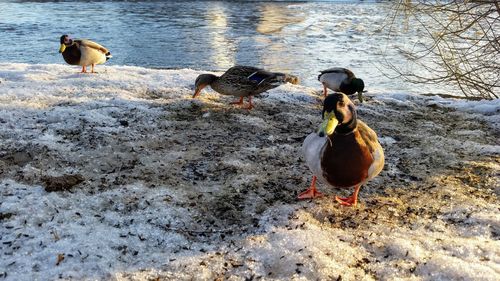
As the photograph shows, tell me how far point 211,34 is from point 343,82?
41.3ft

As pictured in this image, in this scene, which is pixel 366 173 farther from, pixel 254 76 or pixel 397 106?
pixel 397 106

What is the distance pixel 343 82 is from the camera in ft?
24.6

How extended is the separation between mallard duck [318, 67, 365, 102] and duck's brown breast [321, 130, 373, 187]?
13.6ft

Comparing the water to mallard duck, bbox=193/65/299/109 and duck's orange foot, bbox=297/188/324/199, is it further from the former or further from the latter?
duck's orange foot, bbox=297/188/324/199

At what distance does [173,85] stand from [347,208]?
166 inches

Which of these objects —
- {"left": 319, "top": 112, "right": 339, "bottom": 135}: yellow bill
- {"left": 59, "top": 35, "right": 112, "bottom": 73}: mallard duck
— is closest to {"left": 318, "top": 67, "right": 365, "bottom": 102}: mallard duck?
{"left": 59, "top": 35, "right": 112, "bottom": 73}: mallard duck

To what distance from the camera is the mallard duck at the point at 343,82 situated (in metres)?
7.33

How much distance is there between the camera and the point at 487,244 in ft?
10.3

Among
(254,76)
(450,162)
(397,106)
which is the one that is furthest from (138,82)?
(450,162)

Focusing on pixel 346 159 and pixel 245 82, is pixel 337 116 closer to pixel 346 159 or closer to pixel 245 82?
pixel 346 159

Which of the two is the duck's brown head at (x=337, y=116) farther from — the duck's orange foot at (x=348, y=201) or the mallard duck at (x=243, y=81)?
the mallard duck at (x=243, y=81)

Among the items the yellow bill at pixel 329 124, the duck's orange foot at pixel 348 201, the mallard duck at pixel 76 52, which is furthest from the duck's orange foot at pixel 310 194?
the mallard duck at pixel 76 52

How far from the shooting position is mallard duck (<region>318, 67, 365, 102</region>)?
24.0ft

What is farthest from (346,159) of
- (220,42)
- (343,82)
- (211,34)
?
(211,34)
